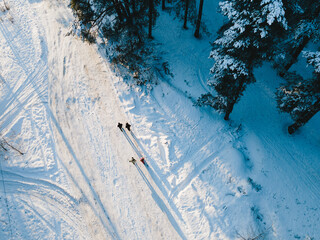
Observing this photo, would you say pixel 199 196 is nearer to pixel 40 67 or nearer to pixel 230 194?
pixel 230 194

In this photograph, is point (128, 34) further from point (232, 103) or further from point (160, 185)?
point (160, 185)

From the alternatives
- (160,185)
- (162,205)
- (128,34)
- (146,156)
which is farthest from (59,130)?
(128,34)

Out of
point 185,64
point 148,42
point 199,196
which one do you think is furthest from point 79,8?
point 199,196

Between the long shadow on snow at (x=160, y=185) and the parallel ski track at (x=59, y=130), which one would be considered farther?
the long shadow on snow at (x=160, y=185)

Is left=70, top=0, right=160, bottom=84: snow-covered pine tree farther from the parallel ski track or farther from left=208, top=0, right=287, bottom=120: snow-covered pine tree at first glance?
left=208, top=0, right=287, bottom=120: snow-covered pine tree

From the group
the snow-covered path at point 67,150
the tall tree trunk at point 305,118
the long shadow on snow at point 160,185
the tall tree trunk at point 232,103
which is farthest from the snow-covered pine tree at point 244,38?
the snow-covered path at point 67,150

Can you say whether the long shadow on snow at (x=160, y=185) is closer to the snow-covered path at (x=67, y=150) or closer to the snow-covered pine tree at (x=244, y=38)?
the snow-covered path at (x=67, y=150)
